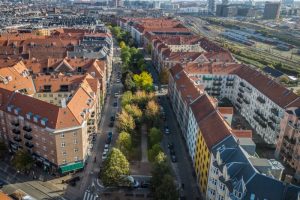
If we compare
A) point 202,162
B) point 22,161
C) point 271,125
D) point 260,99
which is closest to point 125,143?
point 202,162

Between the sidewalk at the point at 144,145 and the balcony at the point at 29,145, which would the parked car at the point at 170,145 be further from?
the balcony at the point at 29,145

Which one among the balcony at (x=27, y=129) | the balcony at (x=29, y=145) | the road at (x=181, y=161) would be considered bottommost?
the road at (x=181, y=161)

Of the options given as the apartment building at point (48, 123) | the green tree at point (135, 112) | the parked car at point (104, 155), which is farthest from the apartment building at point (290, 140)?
the apartment building at point (48, 123)

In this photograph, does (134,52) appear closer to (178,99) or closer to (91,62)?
(91,62)

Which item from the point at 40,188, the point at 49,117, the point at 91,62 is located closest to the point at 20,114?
the point at 49,117

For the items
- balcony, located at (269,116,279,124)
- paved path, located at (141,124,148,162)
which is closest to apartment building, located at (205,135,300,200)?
paved path, located at (141,124,148,162)

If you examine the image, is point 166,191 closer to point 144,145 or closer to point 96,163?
point 96,163

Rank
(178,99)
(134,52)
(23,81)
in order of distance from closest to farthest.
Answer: (23,81) → (178,99) → (134,52)
